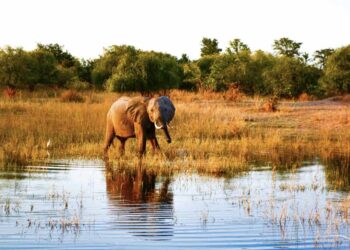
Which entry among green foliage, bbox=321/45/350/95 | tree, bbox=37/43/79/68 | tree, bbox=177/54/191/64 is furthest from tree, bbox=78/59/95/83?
green foliage, bbox=321/45/350/95

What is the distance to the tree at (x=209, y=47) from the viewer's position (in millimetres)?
70531

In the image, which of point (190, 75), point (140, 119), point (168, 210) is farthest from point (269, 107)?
point (190, 75)

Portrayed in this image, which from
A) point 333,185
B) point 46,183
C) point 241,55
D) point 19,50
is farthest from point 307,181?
point 241,55

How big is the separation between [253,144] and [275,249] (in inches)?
401

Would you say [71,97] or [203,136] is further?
[71,97]

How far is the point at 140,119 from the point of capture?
47.2ft

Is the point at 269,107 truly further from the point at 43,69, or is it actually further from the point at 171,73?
the point at 43,69

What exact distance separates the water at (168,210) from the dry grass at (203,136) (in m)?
1.62

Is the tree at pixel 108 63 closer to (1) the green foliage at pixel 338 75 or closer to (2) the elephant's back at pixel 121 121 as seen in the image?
(1) the green foliage at pixel 338 75

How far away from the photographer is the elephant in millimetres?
13953

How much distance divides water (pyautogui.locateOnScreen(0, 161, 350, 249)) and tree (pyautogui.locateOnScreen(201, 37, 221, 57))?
58790mm

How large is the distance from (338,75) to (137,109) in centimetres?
2670

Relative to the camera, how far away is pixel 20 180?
10961 millimetres

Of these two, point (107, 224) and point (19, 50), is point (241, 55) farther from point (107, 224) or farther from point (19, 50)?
point (107, 224)
